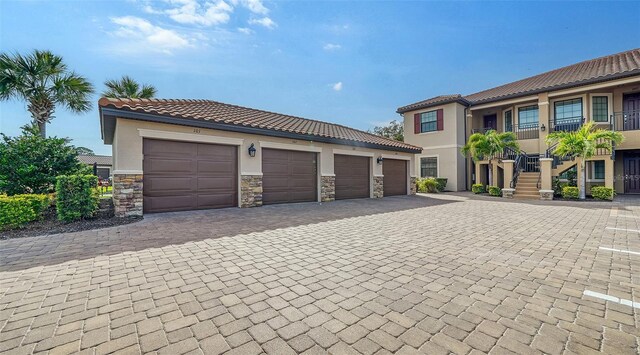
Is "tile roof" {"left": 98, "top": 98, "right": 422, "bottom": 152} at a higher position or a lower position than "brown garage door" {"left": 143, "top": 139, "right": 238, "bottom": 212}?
higher

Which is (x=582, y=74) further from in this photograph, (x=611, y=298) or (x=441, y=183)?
(x=611, y=298)

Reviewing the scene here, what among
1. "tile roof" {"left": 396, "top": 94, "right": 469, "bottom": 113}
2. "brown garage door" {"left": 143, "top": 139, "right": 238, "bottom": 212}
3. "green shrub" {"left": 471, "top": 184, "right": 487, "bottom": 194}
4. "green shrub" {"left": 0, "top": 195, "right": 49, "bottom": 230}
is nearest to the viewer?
"green shrub" {"left": 0, "top": 195, "right": 49, "bottom": 230}

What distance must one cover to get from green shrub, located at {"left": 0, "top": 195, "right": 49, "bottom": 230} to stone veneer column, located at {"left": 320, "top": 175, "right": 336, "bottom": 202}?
8.88 meters

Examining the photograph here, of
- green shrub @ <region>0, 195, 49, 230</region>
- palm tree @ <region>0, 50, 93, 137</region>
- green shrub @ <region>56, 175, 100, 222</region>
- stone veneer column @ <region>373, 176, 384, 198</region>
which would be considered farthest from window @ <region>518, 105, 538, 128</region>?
palm tree @ <region>0, 50, 93, 137</region>

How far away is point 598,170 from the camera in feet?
52.8

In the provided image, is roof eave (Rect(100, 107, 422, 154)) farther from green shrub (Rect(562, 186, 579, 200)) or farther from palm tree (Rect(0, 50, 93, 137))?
green shrub (Rect(562, 186, 579, 200))

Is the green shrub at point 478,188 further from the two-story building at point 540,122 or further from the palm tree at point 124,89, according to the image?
the palm tree at point 124,89

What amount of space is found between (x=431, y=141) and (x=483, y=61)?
6.19 meters

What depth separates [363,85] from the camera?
59.0 feet

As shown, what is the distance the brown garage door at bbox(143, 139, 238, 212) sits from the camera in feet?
26.4

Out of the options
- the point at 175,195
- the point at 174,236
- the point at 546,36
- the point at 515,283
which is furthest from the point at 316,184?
the point at 546,36

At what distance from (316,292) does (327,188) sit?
30.2 feet

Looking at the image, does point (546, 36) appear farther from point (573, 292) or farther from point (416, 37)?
point (573, 292)

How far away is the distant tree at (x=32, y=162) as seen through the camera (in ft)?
26.7
